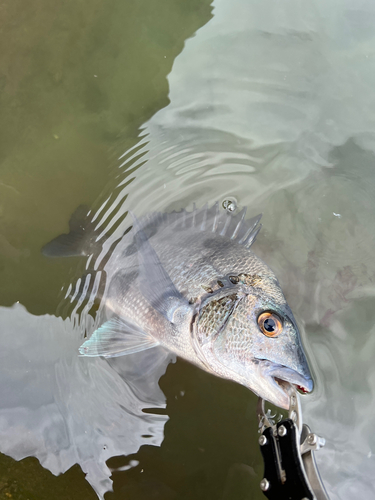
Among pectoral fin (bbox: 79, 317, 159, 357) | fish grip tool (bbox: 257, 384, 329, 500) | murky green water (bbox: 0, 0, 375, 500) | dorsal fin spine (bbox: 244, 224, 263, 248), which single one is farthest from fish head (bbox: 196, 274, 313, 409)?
murky green water (bbox: 0, 0, 375, 500)

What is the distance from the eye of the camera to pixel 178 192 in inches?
101

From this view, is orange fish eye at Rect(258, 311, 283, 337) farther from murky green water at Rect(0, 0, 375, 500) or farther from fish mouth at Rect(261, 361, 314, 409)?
murky green water at Rect(0, 0, 375, 500)

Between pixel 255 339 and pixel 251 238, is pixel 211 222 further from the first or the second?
pixel 255 339

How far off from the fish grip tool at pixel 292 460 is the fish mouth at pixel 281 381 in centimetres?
5

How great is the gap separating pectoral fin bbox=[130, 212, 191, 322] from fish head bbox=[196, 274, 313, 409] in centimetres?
20

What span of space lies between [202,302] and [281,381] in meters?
0.56

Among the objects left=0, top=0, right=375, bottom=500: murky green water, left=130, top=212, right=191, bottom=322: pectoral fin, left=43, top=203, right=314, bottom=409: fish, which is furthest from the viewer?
left=0, top=0, right=375, bottom=500: murky green water

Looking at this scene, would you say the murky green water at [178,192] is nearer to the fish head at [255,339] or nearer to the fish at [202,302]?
the fish at [202,302]

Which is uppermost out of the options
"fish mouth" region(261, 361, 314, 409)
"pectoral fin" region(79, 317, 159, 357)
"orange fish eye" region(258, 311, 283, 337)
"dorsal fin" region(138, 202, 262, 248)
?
"dorsal fin" region(138, 202, 262, 248)

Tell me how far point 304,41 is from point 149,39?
1.32m

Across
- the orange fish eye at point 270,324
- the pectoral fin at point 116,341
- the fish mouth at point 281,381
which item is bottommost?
the pectoral fin at point 116,341

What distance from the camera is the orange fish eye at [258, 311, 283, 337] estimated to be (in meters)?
1.56

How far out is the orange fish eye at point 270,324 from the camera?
1558mm

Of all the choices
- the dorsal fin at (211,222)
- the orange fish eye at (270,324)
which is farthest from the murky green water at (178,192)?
the orange fish eye at (270,324)
